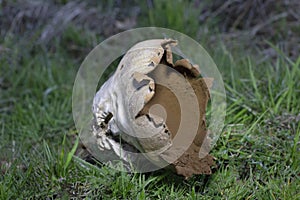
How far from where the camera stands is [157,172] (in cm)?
201

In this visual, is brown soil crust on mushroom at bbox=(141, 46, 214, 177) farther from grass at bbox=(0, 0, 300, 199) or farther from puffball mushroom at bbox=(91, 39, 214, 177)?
grass at bbox=(0, 0, 300, 199)

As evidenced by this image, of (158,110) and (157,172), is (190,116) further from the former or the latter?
(157,172)

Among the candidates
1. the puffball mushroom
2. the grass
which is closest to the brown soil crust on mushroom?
the puffball mushroom

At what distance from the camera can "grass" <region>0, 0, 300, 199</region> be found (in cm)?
197

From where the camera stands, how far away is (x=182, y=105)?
6.38 ft

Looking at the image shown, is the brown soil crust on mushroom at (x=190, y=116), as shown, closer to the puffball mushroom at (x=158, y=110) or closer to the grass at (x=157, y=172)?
the puffball mushroom at (x=158, y=110)

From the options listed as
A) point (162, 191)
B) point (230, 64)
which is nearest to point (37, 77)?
point (230, 64)

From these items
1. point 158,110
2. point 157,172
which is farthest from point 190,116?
point 157,172

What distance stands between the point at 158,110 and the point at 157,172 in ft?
0.95

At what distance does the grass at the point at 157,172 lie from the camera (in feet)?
6.46

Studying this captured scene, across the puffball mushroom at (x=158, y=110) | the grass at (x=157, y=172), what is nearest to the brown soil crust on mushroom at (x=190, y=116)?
the puffball mushroom at (x=158, y=110)

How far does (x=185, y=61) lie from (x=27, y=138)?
3.48ft

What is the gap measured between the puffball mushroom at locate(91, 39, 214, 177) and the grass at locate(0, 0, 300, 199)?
0.13m

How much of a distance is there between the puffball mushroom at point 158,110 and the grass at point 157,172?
0.44ft
